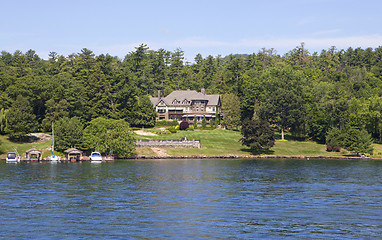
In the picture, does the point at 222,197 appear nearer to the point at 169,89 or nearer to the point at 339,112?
the point at 339,112

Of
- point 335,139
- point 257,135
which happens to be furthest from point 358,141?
point 257,135

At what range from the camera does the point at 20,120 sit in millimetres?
107562

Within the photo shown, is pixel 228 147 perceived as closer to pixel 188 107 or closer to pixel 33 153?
pixel 33 153

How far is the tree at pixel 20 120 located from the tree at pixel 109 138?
1632cm

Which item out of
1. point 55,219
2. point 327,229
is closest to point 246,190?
point 327,229

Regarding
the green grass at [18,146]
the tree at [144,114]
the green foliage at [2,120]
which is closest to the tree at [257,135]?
the tree at [144,114]

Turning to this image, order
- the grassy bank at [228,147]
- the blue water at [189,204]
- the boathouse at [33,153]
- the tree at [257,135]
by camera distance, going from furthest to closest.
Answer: the grassy bank at [228,147]
the tree at [257,135]
the boathouse at [33,153]
the blue water at [189,204]

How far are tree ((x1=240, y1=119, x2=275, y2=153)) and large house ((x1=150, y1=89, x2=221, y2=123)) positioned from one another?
145ft

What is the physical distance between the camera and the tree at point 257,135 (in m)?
107

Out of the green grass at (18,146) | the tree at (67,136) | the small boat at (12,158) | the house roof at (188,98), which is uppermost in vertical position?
the house roof at (188,98)

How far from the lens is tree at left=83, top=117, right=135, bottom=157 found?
99.1m

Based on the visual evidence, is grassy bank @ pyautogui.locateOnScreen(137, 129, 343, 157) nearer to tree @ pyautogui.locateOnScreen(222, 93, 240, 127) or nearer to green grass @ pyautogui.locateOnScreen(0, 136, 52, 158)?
tree @ pyautogui.locateOnScreen(222, 93, 240, 127)

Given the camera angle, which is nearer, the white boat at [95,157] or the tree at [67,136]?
the white boat at [95,157]

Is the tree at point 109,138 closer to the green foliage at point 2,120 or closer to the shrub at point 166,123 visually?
the green foliage at point 2,120
